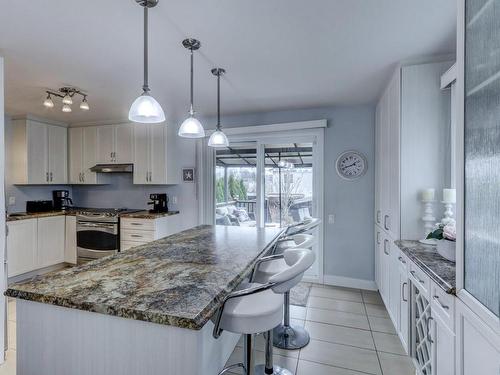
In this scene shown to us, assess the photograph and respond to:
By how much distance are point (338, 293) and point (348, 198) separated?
1.24 metres

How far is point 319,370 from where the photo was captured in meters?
1.97

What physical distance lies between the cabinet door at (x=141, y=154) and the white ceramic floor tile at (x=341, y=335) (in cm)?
315

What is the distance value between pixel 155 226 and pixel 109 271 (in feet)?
8.25

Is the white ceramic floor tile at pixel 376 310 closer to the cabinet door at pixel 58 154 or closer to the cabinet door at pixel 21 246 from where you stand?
the cabinet door at pixel 21 246

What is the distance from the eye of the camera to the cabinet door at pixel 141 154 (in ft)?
13.7

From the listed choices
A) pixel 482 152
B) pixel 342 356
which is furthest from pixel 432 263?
pixel 342 356

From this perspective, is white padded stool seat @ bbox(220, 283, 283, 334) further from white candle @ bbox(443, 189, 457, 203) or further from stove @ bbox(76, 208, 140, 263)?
stove @ bbox(76, 208, 140, 263)

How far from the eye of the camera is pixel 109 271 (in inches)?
54.6

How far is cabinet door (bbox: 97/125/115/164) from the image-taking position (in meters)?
4.34

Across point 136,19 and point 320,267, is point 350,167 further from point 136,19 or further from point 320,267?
point 136,19

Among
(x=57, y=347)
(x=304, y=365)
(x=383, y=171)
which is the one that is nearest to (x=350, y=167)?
(x=383, y=171)

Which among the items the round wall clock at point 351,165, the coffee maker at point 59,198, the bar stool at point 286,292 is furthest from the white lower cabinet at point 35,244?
the round wall clock at point 351,165

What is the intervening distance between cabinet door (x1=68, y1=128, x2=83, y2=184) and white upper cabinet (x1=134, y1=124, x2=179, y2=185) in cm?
Answer: 110

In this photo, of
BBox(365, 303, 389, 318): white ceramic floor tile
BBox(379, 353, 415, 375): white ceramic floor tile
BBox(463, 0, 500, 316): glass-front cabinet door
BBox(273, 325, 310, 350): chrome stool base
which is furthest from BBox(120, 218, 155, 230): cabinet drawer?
BBox(463, 0, 500, 316): glass-front cabinet door
